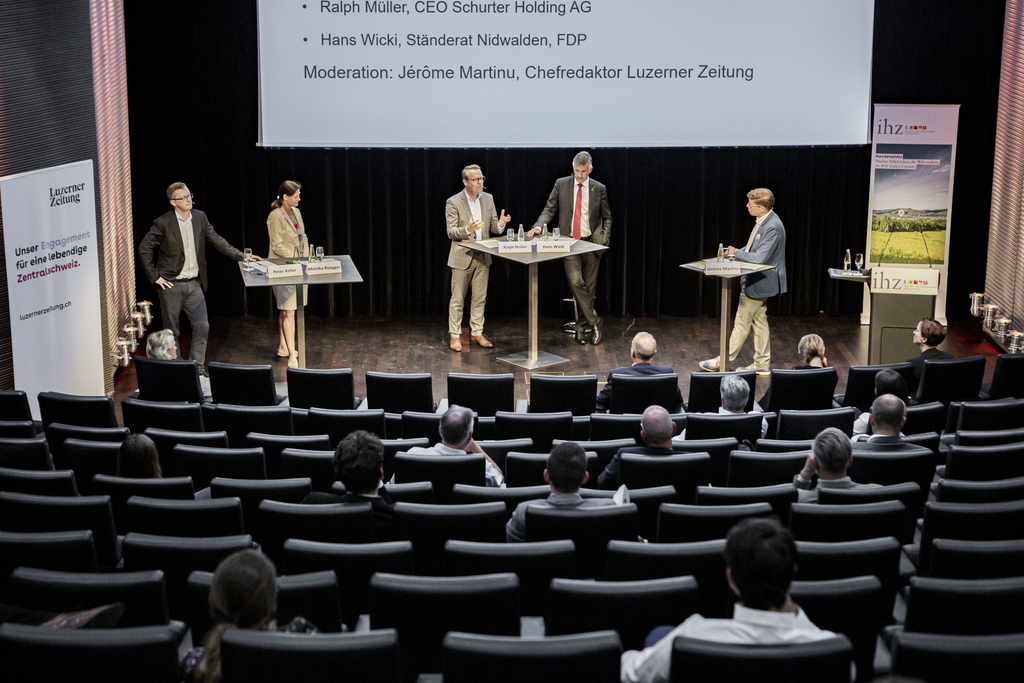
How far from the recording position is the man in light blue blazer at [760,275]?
9000mm

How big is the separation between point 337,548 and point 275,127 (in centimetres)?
666

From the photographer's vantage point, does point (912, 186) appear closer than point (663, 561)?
No

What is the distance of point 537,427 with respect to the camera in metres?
6.07

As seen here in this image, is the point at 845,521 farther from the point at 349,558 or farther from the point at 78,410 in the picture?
the point at 78,410

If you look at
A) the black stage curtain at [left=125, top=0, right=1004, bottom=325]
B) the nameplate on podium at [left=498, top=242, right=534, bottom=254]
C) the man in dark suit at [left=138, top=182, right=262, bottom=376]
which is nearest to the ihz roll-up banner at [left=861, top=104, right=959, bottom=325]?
the black stage curtain at [left=125, top=0, right=1004, bottom=325]

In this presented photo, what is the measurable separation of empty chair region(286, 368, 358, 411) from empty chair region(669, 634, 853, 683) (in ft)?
14.4

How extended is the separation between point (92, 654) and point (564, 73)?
7582 mm

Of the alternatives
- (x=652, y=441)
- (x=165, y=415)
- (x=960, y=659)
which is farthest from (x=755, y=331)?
(x=960, y=659)

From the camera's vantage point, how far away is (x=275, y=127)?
382 inches

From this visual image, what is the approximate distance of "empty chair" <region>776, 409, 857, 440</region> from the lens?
241 inches

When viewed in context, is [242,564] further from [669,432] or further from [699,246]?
[699,246]

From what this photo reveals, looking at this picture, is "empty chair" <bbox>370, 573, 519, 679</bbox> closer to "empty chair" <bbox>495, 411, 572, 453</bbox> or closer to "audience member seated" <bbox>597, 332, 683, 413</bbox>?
"empty chair" <bbox>495, 411, 572, 453</bbox>

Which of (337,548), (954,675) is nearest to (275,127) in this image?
(337,548)

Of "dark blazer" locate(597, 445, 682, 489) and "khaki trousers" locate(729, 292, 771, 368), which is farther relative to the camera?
"khaki trousers" locate(729, 292, 771, 368)
